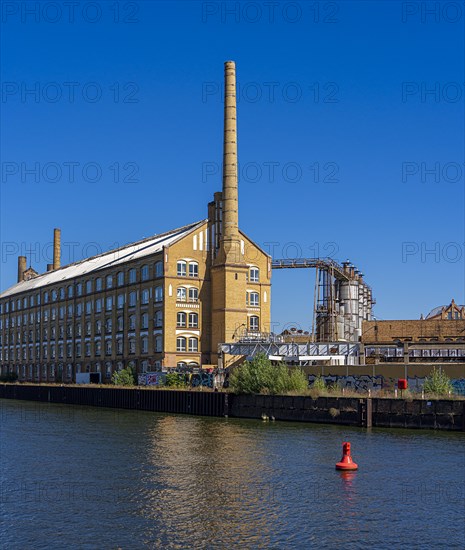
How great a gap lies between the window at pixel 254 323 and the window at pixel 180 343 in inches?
305

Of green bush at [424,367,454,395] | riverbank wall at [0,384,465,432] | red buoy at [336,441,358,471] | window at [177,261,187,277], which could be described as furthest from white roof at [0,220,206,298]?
red buoy at [336,441,358,471]

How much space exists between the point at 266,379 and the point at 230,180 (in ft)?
83.9

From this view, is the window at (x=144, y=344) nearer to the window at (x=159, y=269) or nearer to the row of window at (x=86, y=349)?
the row of window at (x=86, y=349)

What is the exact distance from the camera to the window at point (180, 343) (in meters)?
78.1

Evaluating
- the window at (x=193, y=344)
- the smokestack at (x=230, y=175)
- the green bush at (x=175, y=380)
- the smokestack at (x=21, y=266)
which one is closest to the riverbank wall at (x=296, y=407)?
the green bush at (x=175, y=380)

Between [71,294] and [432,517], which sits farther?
[71,294]

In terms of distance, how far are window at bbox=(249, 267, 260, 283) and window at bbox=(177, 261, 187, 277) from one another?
8238 mm

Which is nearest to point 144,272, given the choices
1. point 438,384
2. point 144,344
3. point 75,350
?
point 144,344

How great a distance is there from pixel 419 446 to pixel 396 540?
17.6 meters

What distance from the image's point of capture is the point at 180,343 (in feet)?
257

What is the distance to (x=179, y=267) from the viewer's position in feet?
259

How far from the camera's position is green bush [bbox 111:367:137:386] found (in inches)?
3159

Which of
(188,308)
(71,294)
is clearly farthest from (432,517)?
(71,294)

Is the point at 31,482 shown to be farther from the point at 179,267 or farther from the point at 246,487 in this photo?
the point at 179,267
